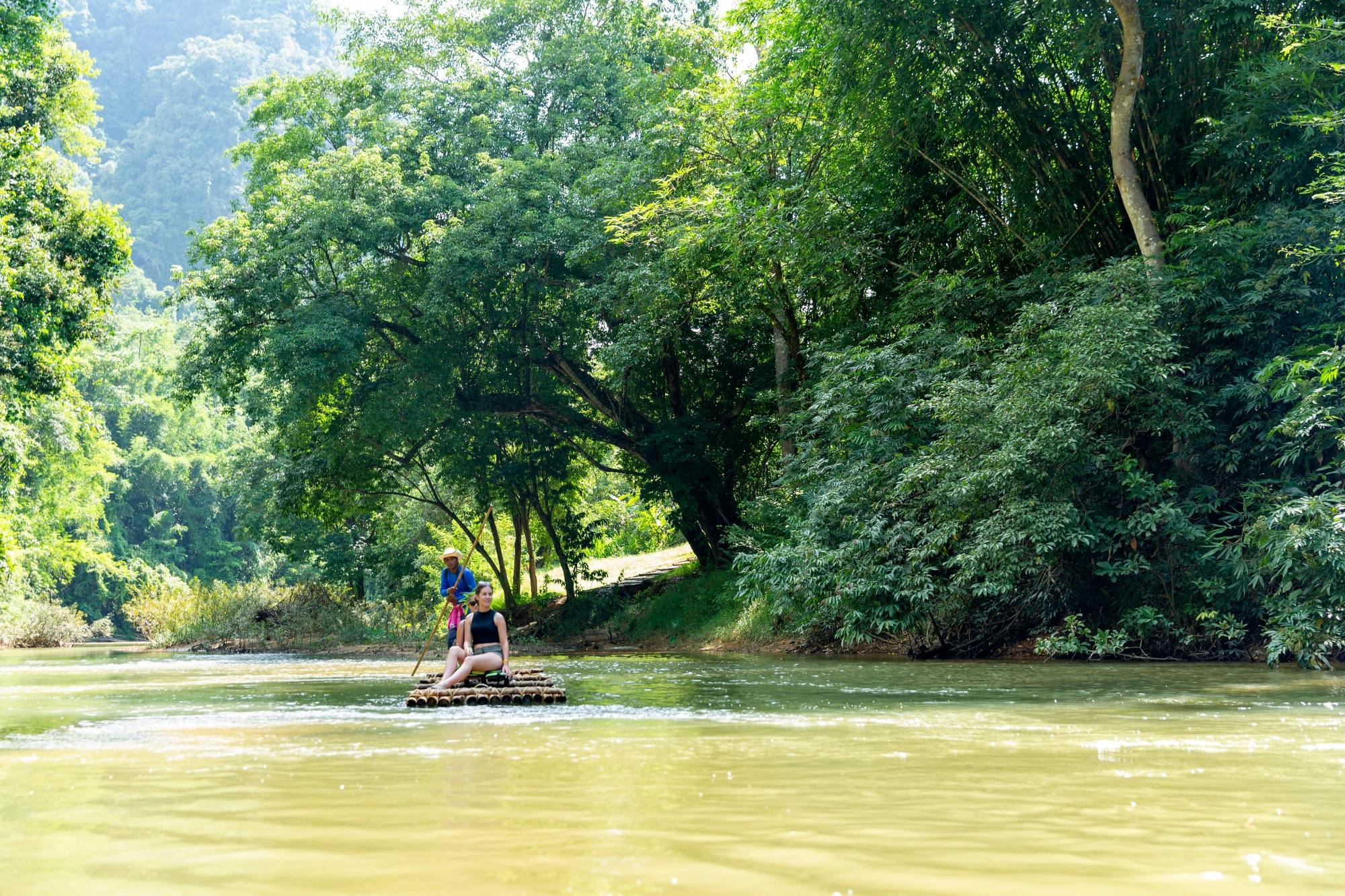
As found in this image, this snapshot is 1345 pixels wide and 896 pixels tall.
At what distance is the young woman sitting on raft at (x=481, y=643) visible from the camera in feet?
38.3

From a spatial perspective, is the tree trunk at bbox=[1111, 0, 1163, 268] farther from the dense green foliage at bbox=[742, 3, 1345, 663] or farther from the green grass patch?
the green grass patch

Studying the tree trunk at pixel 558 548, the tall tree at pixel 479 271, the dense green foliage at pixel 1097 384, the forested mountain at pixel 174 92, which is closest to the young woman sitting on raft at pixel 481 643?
the dense green foliage at pixel 1097 384

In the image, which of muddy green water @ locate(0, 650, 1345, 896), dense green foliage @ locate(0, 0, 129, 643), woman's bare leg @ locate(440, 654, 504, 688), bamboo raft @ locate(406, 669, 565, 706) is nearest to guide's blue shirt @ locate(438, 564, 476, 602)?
woman's bare leg @ locate(440, 654, 504, 688)

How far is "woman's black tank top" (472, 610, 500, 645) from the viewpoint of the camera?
470 inches

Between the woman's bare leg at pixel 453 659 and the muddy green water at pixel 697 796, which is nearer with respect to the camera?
the muddy green water at pixel 697 796

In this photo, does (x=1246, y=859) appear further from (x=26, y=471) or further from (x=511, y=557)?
(x=26, y=471)

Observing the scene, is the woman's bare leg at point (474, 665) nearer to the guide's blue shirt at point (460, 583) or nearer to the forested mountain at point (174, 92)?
the guide's blue shirt at point (460, 583)

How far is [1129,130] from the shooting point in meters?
16.2

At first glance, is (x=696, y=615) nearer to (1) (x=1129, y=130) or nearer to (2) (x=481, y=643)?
(1) (x=1129, y=130)

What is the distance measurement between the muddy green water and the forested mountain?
114 metres

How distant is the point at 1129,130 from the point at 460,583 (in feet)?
36.8

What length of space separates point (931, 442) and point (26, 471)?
33172 millimetres

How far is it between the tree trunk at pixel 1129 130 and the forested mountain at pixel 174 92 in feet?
359

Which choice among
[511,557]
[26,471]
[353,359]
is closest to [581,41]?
[353,359]
